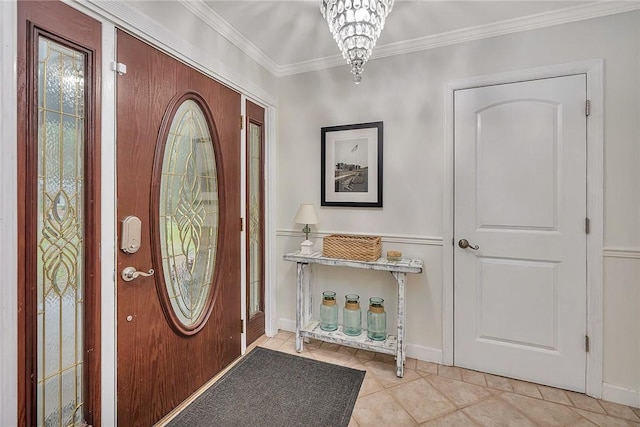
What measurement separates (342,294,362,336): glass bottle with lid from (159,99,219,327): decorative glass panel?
3.59 ft

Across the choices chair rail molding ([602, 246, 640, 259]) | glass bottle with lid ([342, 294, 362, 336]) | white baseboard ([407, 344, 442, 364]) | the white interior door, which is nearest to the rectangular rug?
glass bottle with lid ([342, 294, 362, 336])

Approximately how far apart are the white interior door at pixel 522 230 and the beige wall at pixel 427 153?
15 centimetres

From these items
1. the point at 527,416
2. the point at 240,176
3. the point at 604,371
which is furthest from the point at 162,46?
the point at 604,371

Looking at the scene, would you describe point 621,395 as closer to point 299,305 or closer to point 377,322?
point 377,322

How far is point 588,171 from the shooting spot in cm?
202

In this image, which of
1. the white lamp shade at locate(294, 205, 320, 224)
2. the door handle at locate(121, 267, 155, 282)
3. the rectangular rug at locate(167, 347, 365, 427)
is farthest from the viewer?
the white lamp shade at locate(294, 205, 320, 224)

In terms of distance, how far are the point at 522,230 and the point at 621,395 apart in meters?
1.17

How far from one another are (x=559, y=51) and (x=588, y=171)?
843 mm

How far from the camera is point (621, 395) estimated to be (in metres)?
1.95

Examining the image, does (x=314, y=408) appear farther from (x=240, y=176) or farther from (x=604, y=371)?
(x=604, y=371)

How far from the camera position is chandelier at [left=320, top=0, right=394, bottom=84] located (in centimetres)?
143

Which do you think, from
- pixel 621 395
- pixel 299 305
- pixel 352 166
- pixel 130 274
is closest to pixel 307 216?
pixel 352 166

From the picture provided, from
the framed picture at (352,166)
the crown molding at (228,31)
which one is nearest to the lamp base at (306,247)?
the framed picture at (352,166)

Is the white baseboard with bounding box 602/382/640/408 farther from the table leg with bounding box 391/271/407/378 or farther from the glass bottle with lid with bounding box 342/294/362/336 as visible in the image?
the glass bottle with lid with bounding box 342/294/362/336
